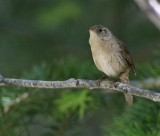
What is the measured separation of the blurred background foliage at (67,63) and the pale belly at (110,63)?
0.10 meters

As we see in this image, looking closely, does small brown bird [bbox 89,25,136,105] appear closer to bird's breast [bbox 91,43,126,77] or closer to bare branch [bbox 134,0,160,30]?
bird's breast [bbox 91,43,126,77]

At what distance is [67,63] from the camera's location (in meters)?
3.49

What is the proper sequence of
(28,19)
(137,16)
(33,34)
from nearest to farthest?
1. (33,34)
2. (28,19)
3. (137,16)

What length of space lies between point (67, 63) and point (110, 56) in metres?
0.39

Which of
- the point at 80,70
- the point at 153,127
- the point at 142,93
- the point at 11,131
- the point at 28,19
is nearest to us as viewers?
the point at 142,93

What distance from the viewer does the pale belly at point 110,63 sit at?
356cm

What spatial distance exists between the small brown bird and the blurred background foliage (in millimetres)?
110

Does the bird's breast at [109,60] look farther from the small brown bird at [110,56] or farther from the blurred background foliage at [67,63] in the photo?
the blurred background foliage at [67,63]

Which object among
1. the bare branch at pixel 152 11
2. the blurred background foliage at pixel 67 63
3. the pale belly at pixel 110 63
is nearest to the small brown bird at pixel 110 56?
the pale belly at pixel 110 63

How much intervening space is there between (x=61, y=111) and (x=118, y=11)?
90.4 inches

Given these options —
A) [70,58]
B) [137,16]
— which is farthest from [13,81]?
[137,16]

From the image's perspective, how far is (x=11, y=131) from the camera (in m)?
3.24

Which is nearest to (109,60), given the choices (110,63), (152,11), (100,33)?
(110,63)

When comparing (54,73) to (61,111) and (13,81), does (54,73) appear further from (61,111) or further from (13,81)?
(13,81)
